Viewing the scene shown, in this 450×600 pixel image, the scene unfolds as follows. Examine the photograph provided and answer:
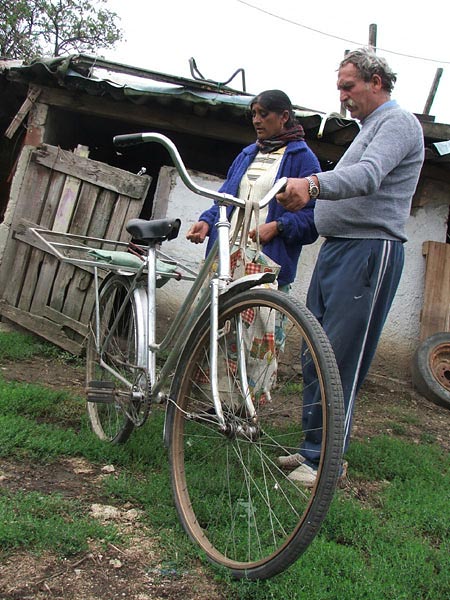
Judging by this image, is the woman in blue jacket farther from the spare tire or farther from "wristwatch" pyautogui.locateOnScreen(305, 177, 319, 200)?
the spare tire

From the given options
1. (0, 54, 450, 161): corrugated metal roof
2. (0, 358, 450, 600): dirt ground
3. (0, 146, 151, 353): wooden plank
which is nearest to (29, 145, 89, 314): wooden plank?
(0, 146, 151, 353): wooden plank

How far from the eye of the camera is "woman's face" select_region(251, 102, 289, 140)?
3.11 m

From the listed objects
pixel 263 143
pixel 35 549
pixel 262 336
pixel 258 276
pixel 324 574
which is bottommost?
pixel 35 549

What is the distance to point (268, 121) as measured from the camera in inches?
124

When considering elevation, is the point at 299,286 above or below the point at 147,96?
below

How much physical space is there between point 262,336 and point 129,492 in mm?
892

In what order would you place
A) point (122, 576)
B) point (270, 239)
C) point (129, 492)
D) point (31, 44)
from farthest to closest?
point (31, 44), point (270, 239), point (129, 492), point (122, 576)

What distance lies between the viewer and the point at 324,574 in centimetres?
205

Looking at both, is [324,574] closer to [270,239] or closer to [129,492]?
[129,492]

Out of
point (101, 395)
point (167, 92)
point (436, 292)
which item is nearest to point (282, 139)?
point (101, 395)

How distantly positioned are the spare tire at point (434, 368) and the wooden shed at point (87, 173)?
0.24 m

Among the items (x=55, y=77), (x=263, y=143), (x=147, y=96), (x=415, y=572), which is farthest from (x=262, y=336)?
(x=55, y=77)

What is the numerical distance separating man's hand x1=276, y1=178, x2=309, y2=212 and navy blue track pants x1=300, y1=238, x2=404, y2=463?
25.5 inches

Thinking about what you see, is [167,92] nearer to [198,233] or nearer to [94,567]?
[198,233]
